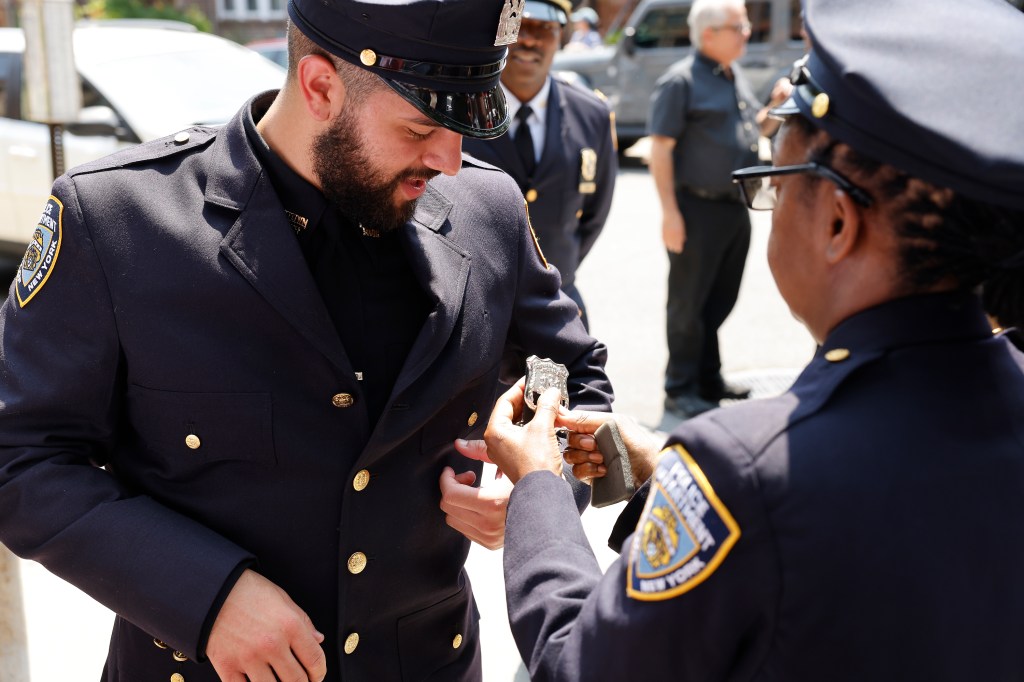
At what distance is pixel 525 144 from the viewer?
13.4 ft

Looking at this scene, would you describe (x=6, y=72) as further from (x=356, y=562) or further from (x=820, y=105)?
(x=820, y=105)

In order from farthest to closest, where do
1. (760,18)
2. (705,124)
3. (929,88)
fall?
(760,18)
(705,124)
(929,88)

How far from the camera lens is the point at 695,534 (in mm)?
1083

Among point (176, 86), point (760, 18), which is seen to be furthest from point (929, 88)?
point (760, 18)

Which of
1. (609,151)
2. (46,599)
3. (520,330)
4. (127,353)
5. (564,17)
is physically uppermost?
(127,353)

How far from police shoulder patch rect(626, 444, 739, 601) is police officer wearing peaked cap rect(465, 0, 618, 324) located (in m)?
2.85

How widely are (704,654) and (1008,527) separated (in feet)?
1.11

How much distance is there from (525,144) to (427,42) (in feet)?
8.22

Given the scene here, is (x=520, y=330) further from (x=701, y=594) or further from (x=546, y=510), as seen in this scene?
(x=701, y=594)

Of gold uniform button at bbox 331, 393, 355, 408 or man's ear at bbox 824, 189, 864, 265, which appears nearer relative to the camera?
man's ear at bbox 824, 189, 864, 265

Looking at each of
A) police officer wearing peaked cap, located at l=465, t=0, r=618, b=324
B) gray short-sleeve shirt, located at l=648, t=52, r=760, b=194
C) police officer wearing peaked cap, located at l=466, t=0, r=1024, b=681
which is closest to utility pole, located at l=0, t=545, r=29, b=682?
police officer wearing peaked cap, located at l=466, t=0, r=1024, b=681

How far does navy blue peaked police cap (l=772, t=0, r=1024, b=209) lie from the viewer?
1.01 metres

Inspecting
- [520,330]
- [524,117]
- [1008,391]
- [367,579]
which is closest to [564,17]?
[524,117]

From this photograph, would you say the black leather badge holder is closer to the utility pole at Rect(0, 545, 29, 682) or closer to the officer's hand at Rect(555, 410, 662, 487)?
the officer's hand at Rect(555, 410, 662, 487)
